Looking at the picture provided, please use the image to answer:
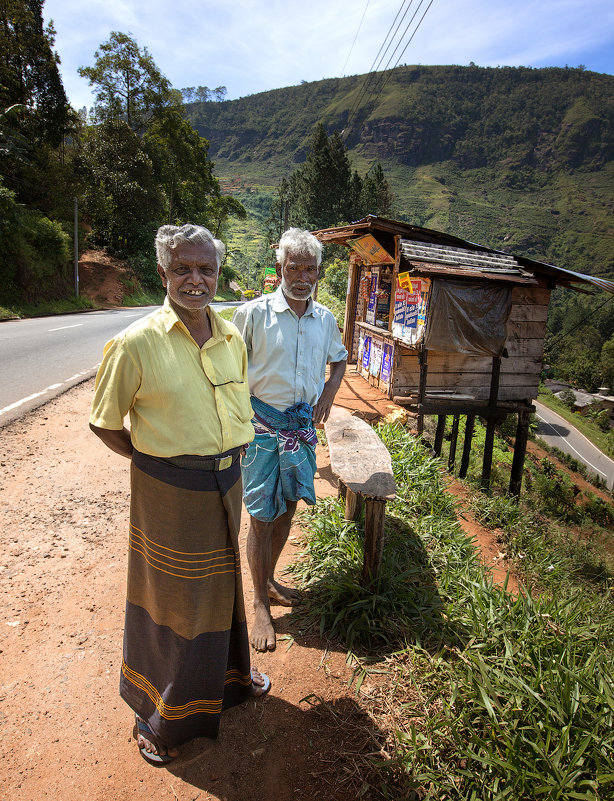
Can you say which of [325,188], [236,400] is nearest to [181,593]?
[236,400]

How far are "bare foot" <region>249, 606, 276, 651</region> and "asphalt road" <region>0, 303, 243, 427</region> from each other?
13.8 feet

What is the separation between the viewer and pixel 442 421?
916cm

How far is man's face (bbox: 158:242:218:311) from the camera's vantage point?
1680 mm

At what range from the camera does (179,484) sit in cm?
160

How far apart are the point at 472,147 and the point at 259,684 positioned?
137364 mm

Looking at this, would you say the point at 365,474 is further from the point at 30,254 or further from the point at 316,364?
the point at 30,254

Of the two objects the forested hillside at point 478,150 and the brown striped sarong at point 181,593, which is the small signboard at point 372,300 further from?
the forested hillside at point 478,150

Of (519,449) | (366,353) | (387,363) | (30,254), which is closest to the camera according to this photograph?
(387,363)

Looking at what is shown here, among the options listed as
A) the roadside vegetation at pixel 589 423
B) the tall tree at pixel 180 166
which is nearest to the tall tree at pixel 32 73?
the tall tree at pixel 180 166

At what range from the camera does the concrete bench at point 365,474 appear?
107 inches

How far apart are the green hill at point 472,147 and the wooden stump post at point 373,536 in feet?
248

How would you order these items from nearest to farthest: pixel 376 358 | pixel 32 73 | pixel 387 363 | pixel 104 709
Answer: pixel 104 709
pixel 387 363
pixel 376 358
pixel 32 73

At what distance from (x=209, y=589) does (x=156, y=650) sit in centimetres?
35

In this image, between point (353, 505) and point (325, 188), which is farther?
point (325, 188)
